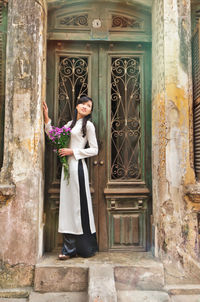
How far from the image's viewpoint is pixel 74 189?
4027 mm

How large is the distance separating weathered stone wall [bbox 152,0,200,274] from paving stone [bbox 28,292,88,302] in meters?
1.27

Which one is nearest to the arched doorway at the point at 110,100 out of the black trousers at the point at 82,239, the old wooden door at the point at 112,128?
the old wooden door at the point at 112,128

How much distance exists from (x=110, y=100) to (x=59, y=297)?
3.08 meters

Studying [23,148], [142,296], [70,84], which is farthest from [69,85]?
[142,296]

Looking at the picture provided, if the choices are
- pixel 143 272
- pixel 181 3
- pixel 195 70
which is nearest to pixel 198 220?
pixel 143 272

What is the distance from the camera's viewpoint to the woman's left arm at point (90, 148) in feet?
13.4

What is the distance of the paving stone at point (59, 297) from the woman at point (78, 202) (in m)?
0.50

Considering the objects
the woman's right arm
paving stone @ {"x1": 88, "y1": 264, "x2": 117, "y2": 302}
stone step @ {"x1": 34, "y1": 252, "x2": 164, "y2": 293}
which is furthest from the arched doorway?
paving stone @ {"x1": 88, "y1": 264, "x2": 117, "y2": 302}

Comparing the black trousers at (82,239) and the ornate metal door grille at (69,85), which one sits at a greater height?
the ornate metal door grille at (69,85)

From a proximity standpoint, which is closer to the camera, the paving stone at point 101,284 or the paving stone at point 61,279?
the paving stone at point 101,284

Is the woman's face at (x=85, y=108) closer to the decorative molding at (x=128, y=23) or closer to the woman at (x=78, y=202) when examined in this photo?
the woman at (x=78, y=202)

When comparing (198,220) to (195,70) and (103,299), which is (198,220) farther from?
(195,70)

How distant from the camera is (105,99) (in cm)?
461

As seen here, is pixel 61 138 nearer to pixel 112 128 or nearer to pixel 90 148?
pixel 90 148
